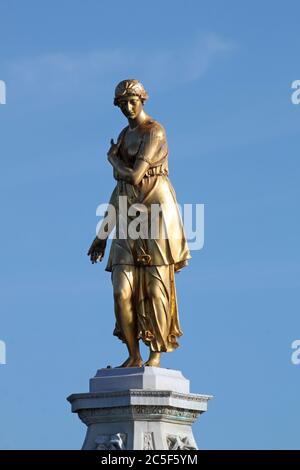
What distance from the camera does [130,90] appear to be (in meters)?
34.4

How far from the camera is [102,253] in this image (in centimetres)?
3497

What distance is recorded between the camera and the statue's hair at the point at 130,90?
3447 centimetres

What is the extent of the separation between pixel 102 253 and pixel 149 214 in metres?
1.23

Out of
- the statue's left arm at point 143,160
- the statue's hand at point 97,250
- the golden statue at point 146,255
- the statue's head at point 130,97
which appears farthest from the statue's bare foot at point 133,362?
the statue's head at point 130,97

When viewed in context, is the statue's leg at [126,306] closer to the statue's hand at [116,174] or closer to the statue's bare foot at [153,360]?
the statue's bare foot at [153,360]

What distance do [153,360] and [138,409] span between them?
3.56 ft

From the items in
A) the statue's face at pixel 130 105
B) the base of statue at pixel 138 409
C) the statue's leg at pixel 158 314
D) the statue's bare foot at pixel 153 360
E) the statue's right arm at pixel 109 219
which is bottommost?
the base of statue at pixel 138 409

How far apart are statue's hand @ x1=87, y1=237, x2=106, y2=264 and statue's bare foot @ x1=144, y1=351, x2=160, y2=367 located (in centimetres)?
190

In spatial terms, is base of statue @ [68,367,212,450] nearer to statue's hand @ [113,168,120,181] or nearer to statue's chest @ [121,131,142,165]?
statue's hand @ [113,168,120,181]
